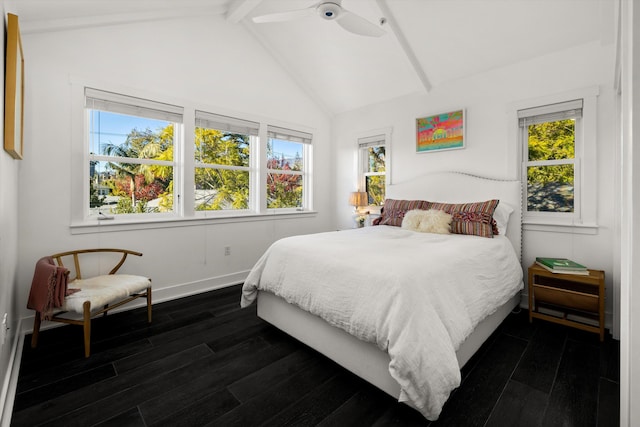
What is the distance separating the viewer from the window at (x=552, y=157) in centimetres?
290

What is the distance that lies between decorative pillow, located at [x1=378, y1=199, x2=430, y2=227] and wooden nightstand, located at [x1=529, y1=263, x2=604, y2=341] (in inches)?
51.1

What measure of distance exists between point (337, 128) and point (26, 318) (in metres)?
4.35

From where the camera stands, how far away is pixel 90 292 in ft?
7.22

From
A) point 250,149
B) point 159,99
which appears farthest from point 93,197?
point 250,149

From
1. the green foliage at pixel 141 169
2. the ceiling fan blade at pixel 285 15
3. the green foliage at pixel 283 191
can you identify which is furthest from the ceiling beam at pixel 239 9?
the green foliage at pixel 283 191

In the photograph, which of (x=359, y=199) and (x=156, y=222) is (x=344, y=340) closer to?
(x=156, y=222)

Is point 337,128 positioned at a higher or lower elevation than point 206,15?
lower

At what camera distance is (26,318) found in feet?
7.96

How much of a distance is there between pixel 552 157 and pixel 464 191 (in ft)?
2.87

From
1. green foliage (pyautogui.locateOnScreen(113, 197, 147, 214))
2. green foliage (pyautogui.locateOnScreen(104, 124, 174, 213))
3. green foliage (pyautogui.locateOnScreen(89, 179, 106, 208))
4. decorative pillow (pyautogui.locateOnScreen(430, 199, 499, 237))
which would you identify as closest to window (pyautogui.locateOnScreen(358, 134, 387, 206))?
decorative pillow (pyautogui.locateOnScreen(430, 199, 499, 237))

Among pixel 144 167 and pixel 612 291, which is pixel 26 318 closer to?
pixel 144 167

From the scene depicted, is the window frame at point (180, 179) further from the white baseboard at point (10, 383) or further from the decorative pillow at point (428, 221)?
the decorative pillow at point (428, 221)

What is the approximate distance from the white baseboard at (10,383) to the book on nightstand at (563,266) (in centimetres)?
375

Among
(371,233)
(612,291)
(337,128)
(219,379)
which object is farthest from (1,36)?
(612,291)
